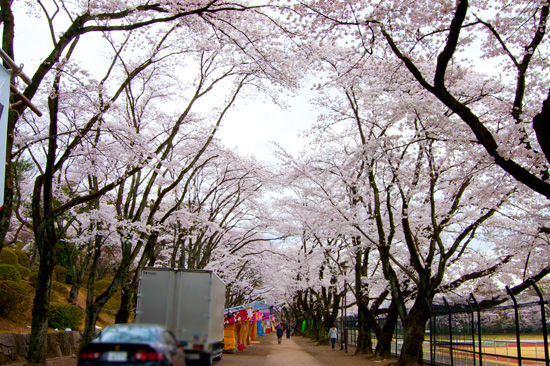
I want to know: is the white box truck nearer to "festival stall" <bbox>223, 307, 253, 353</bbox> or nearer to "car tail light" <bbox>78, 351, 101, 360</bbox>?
"car tail light" <bbox>78, 351, 101, 360</bbox>

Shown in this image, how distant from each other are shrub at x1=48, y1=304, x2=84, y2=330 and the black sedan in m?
14.9

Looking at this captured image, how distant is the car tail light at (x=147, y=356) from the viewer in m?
4.30

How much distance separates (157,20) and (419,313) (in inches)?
453

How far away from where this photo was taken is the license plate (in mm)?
4355

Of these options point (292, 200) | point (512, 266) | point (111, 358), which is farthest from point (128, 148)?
point (292, 200)

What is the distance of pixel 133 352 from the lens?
14.4 ft

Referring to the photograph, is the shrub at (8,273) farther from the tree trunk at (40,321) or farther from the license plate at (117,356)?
the license plate at (117,356)

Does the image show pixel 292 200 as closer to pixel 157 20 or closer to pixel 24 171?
pixel 24 171

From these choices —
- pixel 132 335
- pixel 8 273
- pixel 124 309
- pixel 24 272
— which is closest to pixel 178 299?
pixel 132 335

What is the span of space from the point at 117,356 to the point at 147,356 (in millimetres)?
302

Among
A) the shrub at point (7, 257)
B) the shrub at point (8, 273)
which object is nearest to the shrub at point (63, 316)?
the shrub at point (8, 273)

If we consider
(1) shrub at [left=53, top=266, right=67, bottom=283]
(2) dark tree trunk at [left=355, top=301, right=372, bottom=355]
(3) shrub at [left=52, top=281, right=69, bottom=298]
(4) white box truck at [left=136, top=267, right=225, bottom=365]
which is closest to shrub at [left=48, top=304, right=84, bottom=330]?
(3) shrub at [left=52, top=281, right=69, bottom=298]

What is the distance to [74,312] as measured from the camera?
1820 centimetres

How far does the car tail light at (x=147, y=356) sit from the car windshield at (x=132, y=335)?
12 cm
